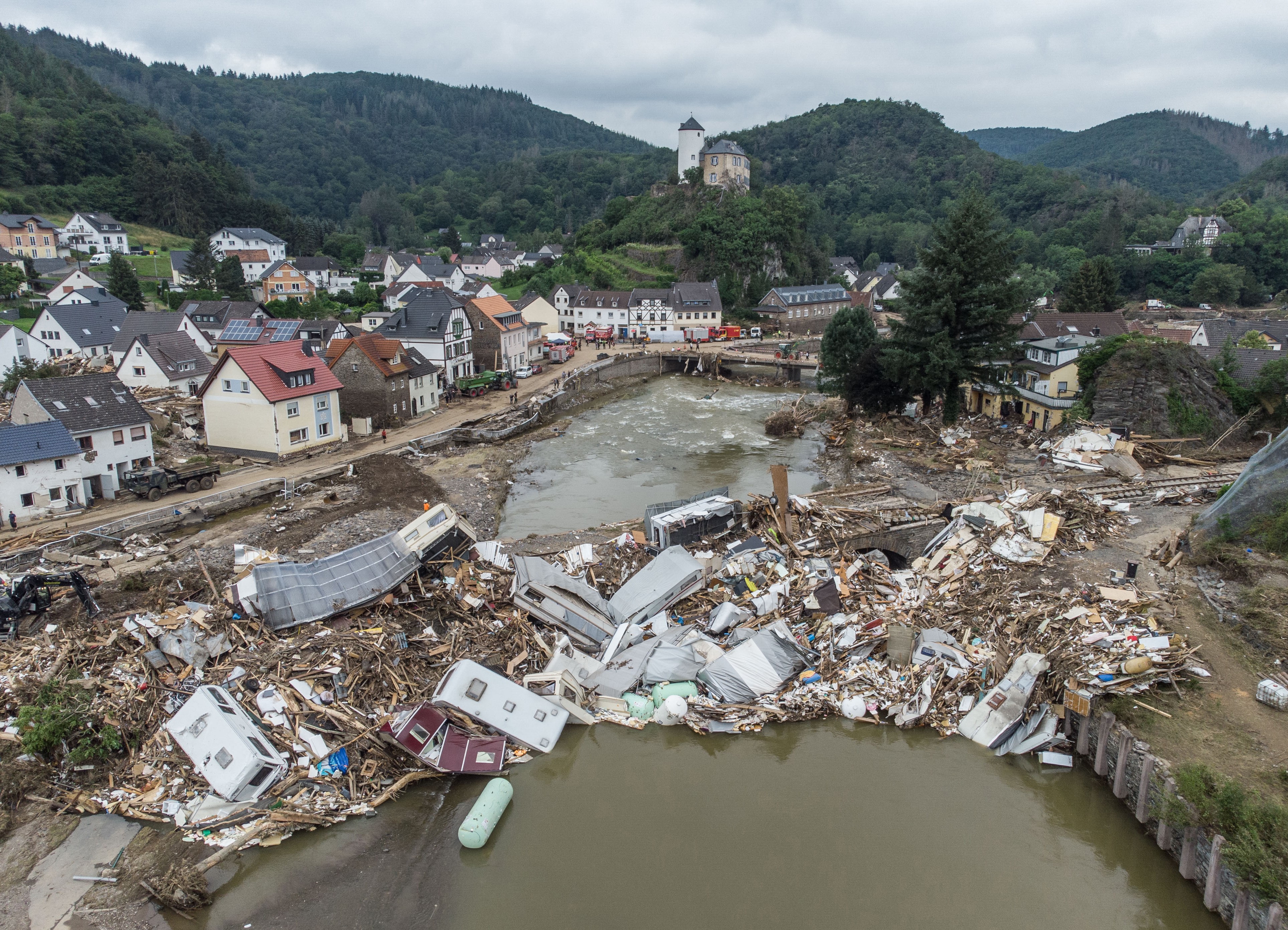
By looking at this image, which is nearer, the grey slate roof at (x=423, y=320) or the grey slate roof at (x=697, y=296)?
Answer: the grey slate roof at (x=423, y=320)

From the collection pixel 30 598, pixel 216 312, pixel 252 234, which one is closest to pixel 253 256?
pixel 252 234

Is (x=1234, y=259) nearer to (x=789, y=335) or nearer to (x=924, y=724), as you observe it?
(x=789, y=335)

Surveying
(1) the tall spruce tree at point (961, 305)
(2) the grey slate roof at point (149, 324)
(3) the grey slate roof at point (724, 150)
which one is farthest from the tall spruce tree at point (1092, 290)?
(2) the grey slate roof at point (149, 324)

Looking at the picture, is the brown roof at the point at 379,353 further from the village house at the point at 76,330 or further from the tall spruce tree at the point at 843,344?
the tall spruce tree at the point at 843,344

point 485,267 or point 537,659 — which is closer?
point 537,659

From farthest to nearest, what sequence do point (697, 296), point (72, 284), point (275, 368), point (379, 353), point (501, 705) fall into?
1. point (697, 296)
2. point (72, 284)
3. point (379, 353)
4. point (275, 368)
5. point (501, 705)

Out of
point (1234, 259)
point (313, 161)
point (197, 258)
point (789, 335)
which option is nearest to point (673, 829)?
point (789, 335)

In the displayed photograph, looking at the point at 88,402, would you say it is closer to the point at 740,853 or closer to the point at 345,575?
the point at 345,575
